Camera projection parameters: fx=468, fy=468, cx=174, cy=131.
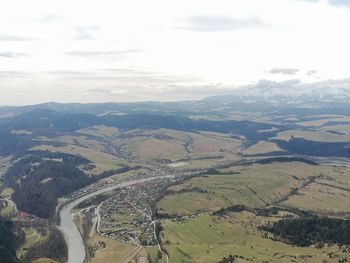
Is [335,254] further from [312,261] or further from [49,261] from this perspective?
[49,261]

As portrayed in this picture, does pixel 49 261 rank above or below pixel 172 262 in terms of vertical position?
above

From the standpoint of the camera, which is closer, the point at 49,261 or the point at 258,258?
the point at 49,261

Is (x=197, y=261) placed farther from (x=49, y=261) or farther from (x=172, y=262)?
(x=49, y=261)

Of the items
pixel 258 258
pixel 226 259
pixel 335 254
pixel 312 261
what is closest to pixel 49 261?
pixel 226 259

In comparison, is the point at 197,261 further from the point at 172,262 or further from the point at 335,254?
the point at 335,254

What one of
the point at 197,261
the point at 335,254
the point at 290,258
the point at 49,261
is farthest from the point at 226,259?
the point at 49,261

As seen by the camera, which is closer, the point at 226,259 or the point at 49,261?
the point at 49,261

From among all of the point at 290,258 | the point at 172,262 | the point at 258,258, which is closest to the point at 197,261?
the point at 172,262
